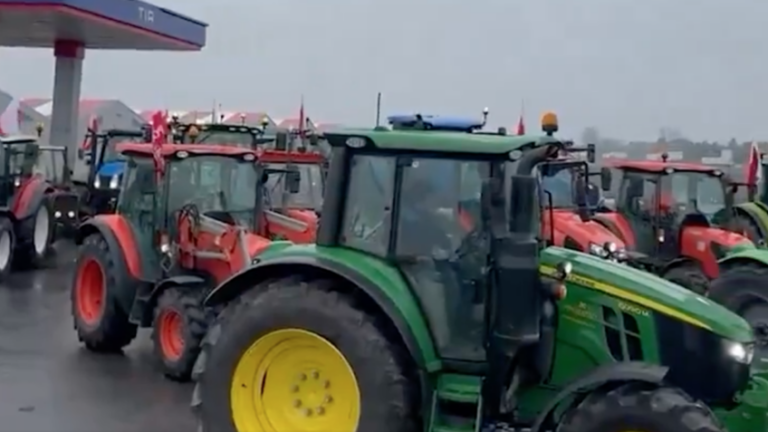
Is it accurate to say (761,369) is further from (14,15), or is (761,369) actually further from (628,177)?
(14,15)

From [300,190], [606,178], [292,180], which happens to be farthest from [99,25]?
[606,178]

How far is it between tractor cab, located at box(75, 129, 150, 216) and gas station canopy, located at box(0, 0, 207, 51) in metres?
2.37

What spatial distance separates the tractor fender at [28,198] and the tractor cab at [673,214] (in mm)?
7919

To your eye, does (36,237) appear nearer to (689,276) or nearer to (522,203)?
(689,276)

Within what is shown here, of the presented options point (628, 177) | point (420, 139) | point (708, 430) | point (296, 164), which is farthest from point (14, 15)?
point (708, 430)

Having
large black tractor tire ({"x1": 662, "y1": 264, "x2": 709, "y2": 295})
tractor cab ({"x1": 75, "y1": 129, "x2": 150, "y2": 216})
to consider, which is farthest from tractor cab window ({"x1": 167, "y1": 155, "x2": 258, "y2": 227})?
tractor cab ({"x1": 75, "y1": 129, "x2": 150, "y2": 216})

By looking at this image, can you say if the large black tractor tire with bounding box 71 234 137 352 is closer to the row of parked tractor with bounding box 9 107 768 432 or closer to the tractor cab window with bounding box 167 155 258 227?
the tractor cab window with bounding box 167 155 258 227

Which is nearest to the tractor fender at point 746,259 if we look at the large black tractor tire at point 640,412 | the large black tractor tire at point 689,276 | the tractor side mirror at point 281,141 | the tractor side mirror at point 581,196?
the large black tractor tire at point 689,276

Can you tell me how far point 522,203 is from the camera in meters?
5.16

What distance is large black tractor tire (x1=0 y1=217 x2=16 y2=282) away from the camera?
14.1 metres

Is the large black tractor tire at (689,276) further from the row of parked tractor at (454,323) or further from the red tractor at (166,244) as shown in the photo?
the row of parked tractor at (454,323)

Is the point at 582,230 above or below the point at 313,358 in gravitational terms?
above

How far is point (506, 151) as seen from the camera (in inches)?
209

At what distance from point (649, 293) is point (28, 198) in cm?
1155
